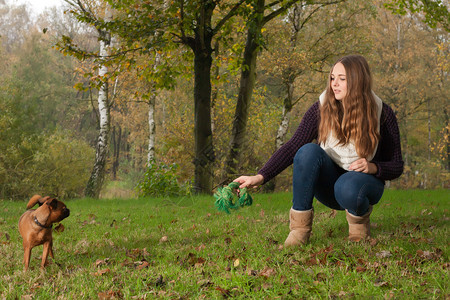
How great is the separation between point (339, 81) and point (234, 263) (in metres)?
1.82

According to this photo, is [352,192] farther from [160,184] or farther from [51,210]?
[160,184]

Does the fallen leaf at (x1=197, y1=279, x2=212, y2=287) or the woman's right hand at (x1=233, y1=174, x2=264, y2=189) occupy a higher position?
the woman's right hand at (x1=233, y1=174, x2=264, y2=189)

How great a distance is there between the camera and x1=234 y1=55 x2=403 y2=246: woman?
3654 mm

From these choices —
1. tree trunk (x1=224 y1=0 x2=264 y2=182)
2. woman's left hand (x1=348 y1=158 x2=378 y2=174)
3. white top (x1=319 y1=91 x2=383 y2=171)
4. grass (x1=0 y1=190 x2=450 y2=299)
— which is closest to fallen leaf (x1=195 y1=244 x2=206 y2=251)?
grass (x1=0 y1=190 x2=450 y2=299)

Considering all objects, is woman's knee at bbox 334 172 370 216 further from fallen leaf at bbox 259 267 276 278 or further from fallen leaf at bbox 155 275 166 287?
fallen leaf at bbox 155 275 166 287

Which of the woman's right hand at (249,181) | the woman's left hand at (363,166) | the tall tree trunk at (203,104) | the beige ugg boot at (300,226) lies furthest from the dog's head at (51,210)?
the tall tree trunk at (203,104)

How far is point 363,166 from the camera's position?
11.8 ft

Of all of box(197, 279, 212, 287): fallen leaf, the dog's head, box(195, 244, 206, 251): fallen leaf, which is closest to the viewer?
box(197, 279, 212, 287): fallen leaf

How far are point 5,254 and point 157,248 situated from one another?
4.92ft

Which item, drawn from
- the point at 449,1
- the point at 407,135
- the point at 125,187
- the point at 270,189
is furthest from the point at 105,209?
the point at 407,135

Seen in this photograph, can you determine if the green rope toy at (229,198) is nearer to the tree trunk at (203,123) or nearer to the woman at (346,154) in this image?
the woman at (346,154)

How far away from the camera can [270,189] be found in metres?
14.9

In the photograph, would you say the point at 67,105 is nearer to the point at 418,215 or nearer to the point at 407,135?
the point at 407,135

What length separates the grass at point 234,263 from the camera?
280 centimetres
